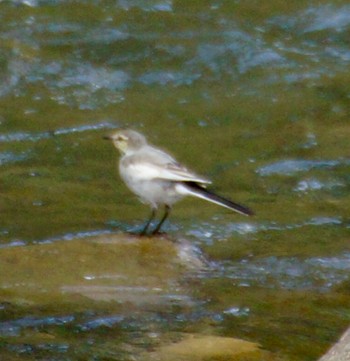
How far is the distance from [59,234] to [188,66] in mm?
5781

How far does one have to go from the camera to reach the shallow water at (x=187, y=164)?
299 inches

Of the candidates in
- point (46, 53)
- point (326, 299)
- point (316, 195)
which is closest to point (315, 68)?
point (46, 53)

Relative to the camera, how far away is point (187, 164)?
11992mm

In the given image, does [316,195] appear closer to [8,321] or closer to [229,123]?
[229,123]

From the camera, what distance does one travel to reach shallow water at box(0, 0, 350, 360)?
7605mm

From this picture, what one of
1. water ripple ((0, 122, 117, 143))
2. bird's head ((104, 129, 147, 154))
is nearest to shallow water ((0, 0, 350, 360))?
water ripple ((0, 122, 117, 143))

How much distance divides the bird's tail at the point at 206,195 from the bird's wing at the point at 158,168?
80 millimetres

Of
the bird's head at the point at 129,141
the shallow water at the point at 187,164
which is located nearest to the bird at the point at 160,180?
the bird's head at the point at 129,141

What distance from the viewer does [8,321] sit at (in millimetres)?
7383

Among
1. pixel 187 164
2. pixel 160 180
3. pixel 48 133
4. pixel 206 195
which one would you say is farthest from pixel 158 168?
pixel 48 133

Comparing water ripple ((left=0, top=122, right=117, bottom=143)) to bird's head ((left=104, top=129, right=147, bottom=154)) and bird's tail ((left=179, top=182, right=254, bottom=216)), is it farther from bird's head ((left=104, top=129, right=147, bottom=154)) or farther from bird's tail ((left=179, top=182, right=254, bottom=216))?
bird's tail ((left=179, top=182, right=254, bottom=216))

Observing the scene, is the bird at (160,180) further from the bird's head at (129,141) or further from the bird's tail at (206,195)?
the bird's head at (129,141)

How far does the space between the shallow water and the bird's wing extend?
0.44m

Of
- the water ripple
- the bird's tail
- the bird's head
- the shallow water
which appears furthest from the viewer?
the water ripple
